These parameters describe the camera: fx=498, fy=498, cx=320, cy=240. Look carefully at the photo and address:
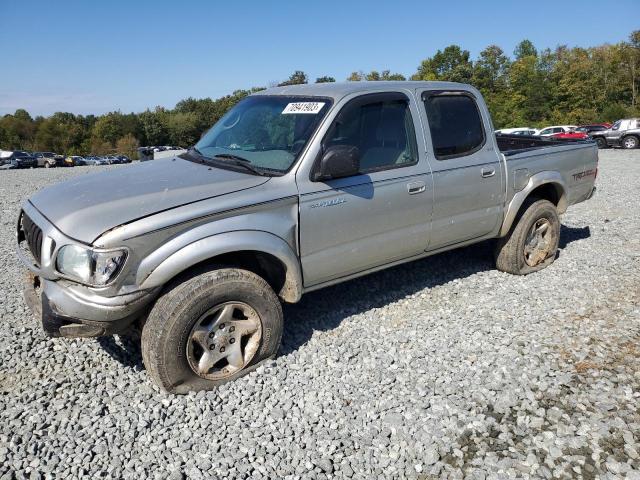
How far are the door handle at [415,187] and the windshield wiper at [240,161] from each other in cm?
128

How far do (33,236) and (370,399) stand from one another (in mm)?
2547

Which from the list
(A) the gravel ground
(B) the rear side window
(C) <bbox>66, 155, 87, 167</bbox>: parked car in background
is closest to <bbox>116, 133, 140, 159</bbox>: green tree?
(C) <bbox>66, 155, 87, 167</bbox>: parked car in background

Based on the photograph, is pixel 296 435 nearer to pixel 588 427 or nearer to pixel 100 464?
pixel 100 464

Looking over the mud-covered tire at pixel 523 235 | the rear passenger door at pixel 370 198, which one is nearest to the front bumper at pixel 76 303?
the rear passenger door at pixel 370 198

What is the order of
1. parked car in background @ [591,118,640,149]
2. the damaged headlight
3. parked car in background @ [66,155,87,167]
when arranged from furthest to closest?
parked car in background @ [66,155,87,167]
parked car in background @ [591,118,640,149]
the damaged headlight

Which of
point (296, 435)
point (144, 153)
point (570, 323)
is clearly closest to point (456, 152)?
point (570, 323)

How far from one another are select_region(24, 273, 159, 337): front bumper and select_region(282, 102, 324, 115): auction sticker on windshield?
1829mm

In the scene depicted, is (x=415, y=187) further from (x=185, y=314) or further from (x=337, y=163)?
A: (x=185, y=314)

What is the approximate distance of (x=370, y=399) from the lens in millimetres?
3338

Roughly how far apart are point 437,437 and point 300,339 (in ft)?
4.93

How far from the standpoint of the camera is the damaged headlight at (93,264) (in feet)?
9.59

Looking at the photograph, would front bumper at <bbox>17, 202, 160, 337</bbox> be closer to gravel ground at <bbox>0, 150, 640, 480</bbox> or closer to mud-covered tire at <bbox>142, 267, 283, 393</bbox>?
mud-covered tire at <bbox>142, 267, 283, 393</bbox>

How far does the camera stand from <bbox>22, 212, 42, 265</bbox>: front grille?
3301 mm

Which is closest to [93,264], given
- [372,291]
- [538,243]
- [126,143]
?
[372,291]
